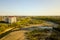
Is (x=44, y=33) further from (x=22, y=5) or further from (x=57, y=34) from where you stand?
(x=22, y=5)

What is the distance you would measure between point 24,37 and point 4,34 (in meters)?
0.48

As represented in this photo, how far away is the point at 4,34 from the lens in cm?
241

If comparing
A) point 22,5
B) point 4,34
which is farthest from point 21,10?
point 4,34

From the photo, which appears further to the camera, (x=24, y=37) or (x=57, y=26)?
(x=57, y=26)

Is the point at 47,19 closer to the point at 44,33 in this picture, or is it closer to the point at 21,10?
the point at 44,33

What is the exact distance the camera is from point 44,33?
2.42 m

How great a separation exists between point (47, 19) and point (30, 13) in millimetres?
477

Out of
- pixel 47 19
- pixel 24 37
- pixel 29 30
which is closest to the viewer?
A: pixel 24 37

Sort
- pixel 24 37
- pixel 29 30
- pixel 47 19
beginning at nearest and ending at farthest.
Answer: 1. pixel 24 37
2. pixel 29 30
3. pixel 47 19

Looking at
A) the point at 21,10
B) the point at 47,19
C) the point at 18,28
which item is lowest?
the point at 18,28

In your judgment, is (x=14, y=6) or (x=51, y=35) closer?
(x=51, y=35)

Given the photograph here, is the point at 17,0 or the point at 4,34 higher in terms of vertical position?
the point at 17,0

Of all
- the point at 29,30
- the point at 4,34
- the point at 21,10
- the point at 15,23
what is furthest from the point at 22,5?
the point at 4,34

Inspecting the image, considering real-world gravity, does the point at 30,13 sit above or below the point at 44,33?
above
